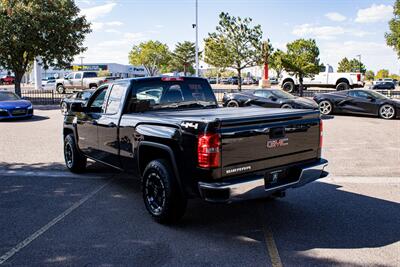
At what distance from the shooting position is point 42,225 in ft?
15.9

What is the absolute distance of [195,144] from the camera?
410 cm

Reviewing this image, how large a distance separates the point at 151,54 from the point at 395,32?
6545 cm

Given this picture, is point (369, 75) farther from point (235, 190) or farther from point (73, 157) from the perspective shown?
point (235, 190)

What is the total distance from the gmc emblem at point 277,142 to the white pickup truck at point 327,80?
30312 mm

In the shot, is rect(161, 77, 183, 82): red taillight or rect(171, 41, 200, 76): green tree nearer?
rect(161, 77, 183, 82): red taillight

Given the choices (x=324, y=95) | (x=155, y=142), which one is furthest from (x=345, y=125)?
(x=155, y=142)

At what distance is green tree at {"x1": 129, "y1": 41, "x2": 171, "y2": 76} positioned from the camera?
92.1 meters

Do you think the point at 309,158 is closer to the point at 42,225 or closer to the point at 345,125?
the point at 42,225

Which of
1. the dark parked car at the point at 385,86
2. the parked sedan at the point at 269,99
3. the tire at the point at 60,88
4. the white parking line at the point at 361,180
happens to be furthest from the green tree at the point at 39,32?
the dark parked car at the point at 385,86

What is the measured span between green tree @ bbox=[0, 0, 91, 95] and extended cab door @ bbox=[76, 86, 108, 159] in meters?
22.5

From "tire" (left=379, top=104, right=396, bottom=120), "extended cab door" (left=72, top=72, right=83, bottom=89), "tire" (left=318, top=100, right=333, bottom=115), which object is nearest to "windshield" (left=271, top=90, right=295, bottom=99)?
"tire" (left=318, top=100, right=333, bottom=115)

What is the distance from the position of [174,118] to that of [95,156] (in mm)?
2530

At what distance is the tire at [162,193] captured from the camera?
456 centimetres

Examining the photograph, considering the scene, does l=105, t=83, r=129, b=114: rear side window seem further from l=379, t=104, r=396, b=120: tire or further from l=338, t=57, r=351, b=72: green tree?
l=338, t=57, r=351, b=72: green tree
